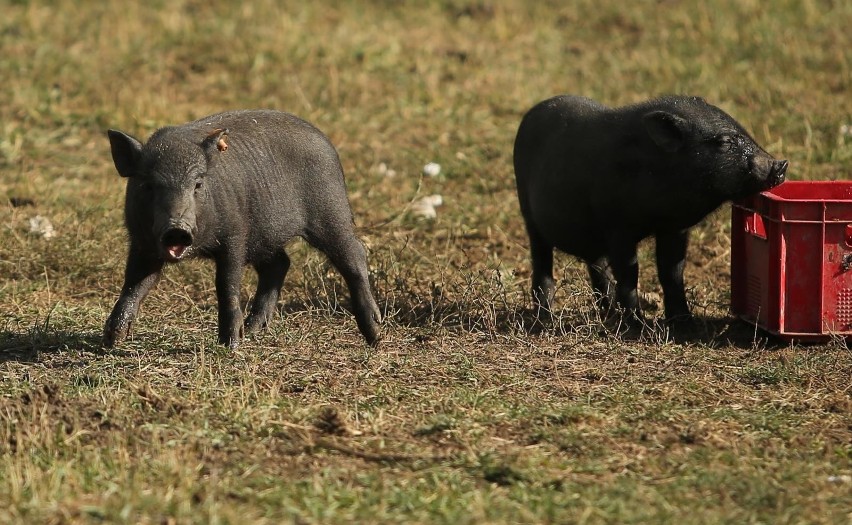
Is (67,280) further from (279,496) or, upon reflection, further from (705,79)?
(705,79)

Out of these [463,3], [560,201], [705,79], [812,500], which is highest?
[463,3]

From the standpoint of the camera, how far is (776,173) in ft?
25.3

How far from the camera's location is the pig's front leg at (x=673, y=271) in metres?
8.09

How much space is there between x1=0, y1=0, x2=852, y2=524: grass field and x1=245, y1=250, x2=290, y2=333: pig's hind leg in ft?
0.43

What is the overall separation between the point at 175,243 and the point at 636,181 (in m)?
2.84

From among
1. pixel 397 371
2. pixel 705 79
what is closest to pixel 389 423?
pixel 397 371

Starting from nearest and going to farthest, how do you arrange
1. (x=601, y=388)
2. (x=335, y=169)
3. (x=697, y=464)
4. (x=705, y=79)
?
(x=697, y=464) → (x=601, y=388) → (x=335, y=169) → (x=705, y=79)

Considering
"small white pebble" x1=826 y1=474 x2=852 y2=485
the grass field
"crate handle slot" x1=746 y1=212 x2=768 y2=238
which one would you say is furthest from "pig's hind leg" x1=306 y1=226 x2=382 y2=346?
"small white pebble" x1=826 y1=474 x2=852 y2=485

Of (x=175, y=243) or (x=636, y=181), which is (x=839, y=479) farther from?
(x=175, y=243)

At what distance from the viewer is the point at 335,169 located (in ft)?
25.1

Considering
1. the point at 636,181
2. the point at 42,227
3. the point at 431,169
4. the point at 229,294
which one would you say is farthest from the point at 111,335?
the point at 431,169

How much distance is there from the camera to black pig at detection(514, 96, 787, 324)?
7.80 metres

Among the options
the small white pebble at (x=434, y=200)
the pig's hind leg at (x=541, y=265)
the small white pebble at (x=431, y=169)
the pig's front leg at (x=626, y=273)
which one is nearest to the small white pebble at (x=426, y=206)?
the small white pebble at (x=434, y=200)

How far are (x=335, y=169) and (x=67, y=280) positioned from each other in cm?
235
